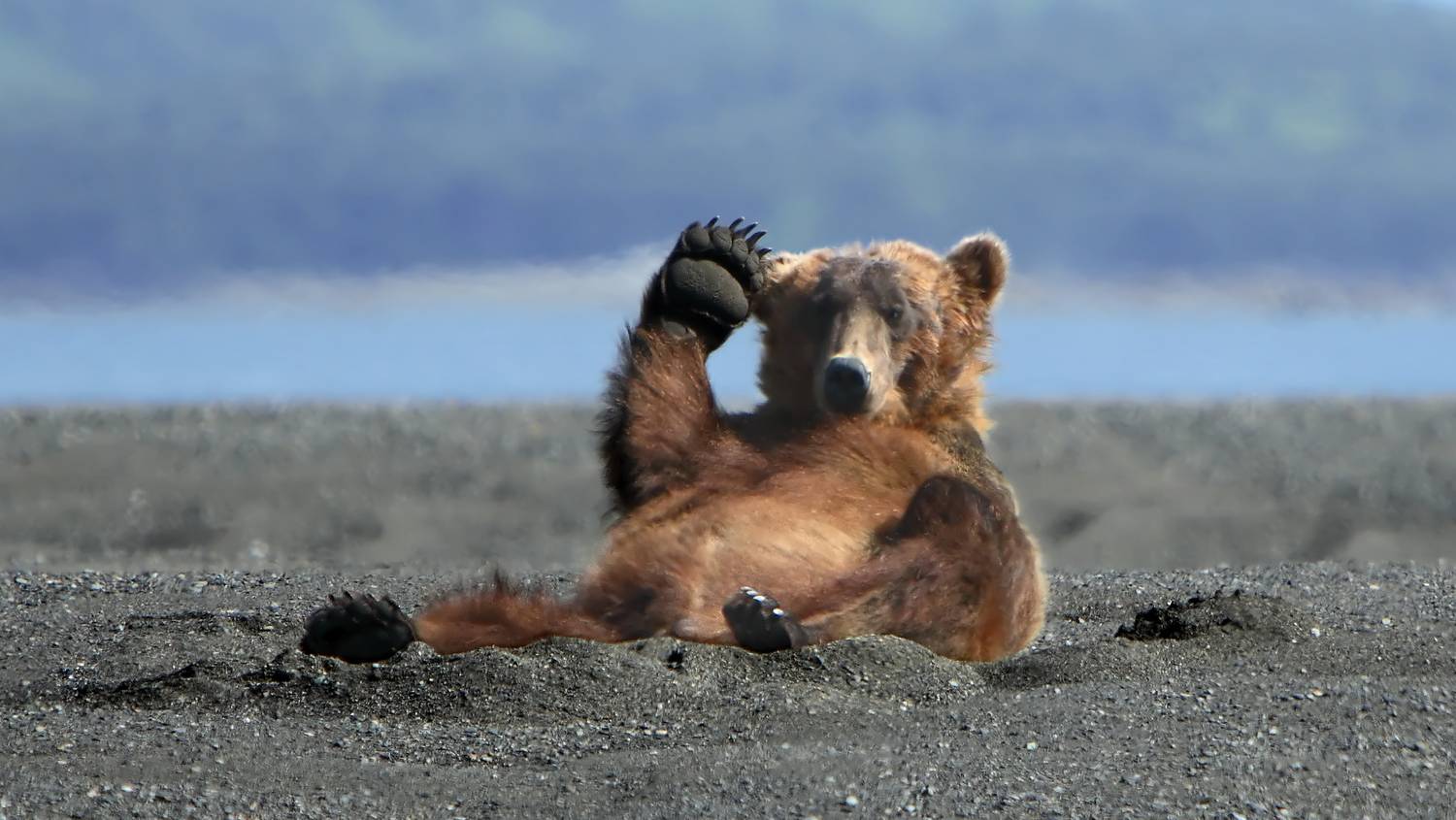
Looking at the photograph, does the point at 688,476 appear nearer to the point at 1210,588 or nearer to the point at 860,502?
the point at 860,502

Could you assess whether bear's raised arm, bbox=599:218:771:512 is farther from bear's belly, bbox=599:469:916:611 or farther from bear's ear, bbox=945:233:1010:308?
bear's ear, bbox=945:233:1010:308

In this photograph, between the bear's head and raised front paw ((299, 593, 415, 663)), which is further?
the bear's head

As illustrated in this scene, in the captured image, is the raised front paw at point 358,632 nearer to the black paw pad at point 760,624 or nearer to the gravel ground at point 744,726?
the gravel ground at point 744,726

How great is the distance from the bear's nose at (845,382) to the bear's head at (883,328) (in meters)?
0.02

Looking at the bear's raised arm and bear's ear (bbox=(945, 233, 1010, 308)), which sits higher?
bear's ear (bbox=(945, 233, 1010, 308))

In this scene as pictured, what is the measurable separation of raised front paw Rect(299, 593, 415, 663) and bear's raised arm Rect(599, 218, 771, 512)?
77cm

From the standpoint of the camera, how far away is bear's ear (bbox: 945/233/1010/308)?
5195 millimetres

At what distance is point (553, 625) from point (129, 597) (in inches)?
90.1

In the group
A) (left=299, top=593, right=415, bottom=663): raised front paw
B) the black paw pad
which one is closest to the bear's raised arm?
the black paw pad

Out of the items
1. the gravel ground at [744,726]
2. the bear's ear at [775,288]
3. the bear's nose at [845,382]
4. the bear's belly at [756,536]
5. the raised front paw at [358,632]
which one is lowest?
the gravel ground at [744,726]

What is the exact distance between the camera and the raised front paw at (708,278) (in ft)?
15.6

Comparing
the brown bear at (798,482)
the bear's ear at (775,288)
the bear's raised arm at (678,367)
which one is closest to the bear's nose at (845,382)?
the brown bear at (798,482)

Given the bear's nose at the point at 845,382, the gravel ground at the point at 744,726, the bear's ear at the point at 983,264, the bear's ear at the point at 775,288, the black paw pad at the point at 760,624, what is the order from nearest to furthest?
1. the gravel ground at the point at 744,726
2. the black paw pad at the point at 760,624
3. the bear's nose at the point at 845,382
4. the bear's ear at the point at 775,288
5. the bear's ear at the point at 983,264

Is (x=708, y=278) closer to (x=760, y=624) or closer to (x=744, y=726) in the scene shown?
(x=760, y=624)
